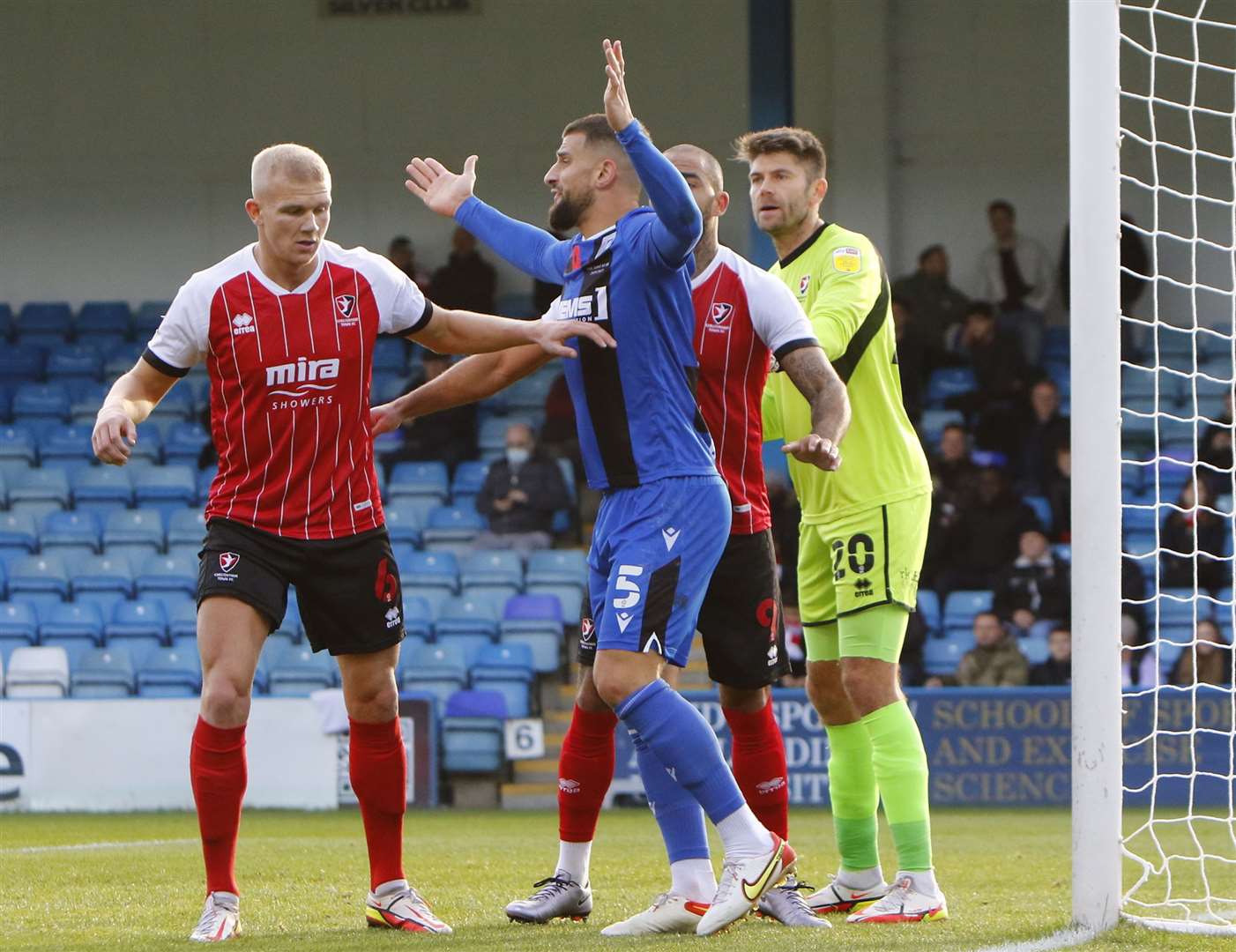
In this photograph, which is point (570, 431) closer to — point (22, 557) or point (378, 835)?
point (22, 557)

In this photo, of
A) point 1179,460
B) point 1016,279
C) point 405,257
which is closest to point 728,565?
point 1179,460

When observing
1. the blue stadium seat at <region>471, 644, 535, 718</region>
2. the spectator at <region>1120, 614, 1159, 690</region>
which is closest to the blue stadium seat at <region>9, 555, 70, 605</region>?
the blue stadium seat at <region>471, 644, 535, 718</region>

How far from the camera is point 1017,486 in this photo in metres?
15.3

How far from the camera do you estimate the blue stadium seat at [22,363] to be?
17656 millimetres

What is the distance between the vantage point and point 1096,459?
470 cm

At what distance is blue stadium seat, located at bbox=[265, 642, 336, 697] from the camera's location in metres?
13.6

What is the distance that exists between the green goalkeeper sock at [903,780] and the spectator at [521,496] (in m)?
9.57

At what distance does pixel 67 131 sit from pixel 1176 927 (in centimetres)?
1693

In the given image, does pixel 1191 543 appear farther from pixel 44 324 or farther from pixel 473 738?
pixel 44 324

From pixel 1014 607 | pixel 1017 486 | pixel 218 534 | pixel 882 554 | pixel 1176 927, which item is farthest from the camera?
pixel 1017 486

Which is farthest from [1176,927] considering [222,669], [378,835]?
[222,669]

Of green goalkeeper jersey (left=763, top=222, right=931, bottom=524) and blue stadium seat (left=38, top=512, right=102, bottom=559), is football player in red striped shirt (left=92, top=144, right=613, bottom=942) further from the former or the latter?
blue stadium seat (left=38, top=512, right=102, bottom=559)

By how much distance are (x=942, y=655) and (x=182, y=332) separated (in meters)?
9.68

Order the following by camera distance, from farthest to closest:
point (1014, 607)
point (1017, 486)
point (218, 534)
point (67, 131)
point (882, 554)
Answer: point (67, 131) → point (1017, 486) → point (1014, 607) → point (882, 554) → point (218, 534)
